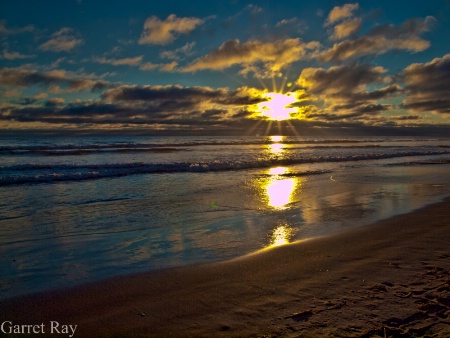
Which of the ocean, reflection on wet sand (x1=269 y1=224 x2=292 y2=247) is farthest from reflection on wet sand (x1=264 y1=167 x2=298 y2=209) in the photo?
reflection on wet sand (x1=269 y1=224 x2=292 y2=247)

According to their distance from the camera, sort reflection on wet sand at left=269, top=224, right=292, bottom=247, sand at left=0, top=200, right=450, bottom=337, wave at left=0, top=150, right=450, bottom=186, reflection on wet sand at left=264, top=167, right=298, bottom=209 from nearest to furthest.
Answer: sand at left=0, top=200, right=450, bottom=337 < reflection on wet sand at left=269, top=224, right=292, bottom=247 < reflection on wet sand at left=264, top=167, right=298, bottom=209 < wave at left=0, top=150, right=450, bottom=186

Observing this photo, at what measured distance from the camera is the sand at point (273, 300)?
3439 mm

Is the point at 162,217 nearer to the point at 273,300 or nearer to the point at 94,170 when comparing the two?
the point at 273,300

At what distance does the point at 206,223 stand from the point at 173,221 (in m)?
0.82

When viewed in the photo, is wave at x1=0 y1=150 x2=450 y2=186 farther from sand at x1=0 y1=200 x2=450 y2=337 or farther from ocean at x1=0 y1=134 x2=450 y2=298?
sand at x1=0 y1=200 x2=450 y2=337

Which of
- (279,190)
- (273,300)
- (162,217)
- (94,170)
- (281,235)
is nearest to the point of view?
(273,300)

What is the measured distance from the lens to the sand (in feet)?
11.3

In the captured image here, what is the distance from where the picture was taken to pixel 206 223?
8.06m

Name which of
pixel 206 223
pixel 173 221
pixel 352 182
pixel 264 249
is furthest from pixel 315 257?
pixel 352 182

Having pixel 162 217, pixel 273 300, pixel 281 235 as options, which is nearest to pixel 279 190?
pixel 162 217

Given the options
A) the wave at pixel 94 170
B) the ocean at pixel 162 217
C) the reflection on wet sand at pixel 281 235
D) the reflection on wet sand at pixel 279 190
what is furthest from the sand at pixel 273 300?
the wave at pixel 94 170

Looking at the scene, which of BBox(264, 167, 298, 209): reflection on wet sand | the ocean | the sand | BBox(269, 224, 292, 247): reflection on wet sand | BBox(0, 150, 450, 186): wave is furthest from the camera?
BBox(0, 150, 450, 186): wave

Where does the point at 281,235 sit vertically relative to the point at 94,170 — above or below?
below

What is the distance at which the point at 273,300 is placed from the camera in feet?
13.2
